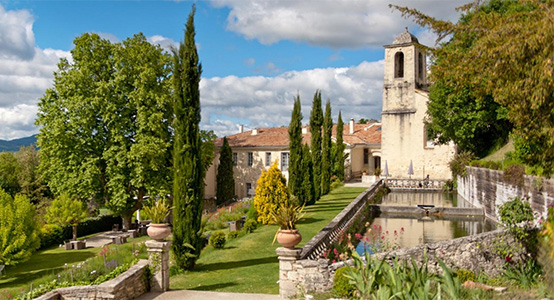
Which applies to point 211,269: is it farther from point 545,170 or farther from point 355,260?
point 545,170

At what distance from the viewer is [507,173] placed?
1812 centimetres

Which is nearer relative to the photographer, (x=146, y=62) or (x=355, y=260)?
(x=355, y=260)

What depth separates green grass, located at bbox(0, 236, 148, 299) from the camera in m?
15.3

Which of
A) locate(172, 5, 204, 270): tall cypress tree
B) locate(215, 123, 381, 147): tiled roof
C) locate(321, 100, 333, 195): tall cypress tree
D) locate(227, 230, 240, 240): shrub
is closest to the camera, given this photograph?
locate(172, 5, 204, 270): tall cypress tree

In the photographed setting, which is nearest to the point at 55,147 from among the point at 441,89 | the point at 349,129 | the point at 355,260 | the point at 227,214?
the point at 227,214

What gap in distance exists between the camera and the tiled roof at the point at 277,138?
42.8 meters

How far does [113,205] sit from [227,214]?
6.18 metres

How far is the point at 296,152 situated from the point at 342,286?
15.7 m

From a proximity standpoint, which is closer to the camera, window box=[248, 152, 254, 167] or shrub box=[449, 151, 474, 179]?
shrub box=[449, 151, 474, 179]

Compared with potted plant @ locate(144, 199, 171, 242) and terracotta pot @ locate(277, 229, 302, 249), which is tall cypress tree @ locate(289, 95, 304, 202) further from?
terracotta pot @ locate(277, 229, 302, 249)

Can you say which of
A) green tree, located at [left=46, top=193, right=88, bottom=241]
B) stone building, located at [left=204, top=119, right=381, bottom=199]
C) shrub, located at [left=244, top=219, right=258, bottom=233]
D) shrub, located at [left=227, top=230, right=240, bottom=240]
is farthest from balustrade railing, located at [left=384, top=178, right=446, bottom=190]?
green tree, located at [left=46, top=193, right=88, bottom=241]

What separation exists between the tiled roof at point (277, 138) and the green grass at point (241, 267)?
24135mm

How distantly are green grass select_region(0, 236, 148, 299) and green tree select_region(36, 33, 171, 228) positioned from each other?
3.27 metres

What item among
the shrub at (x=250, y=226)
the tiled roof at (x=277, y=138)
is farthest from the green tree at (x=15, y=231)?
the tiled roof at (x=277, y=138)
